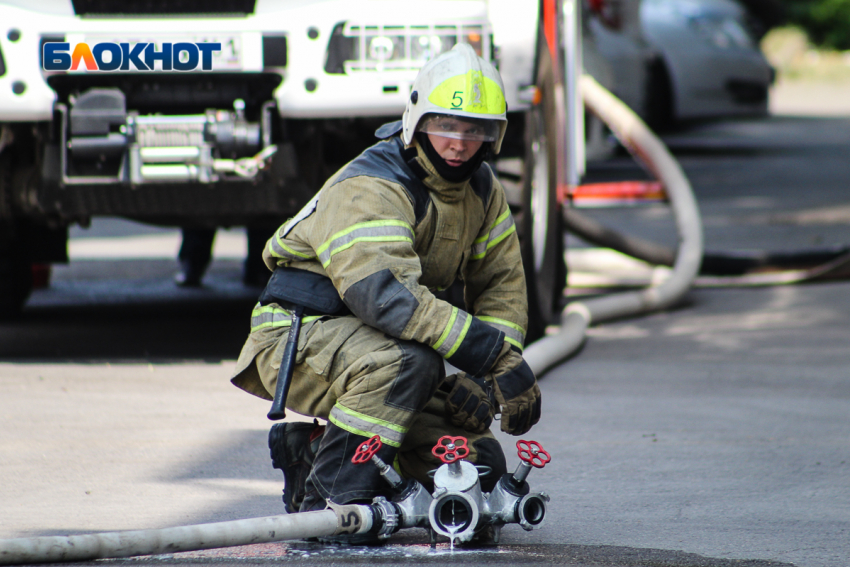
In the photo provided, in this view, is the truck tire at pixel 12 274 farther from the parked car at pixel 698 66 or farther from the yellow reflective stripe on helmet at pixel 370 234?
the parked car at pixel 698 66

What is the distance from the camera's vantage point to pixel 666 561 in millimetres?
2975

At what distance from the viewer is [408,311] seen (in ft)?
9.95

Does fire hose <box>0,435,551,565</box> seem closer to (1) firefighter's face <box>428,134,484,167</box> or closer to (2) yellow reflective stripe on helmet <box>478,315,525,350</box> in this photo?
(2) yellow reflective stripe on helmet <box>478,315,525,350</box>

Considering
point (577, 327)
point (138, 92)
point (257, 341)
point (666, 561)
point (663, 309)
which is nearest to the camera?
point (666, 561)

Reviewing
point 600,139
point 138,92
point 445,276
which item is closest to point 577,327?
point 138,92

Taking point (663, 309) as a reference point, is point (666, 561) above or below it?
above

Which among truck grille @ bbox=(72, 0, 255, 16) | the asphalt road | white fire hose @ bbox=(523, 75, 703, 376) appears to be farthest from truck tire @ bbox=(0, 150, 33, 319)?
white fire hose @ bbox=(523, 75, 703, 376)

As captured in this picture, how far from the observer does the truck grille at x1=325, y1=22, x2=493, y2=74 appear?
4.90 metres

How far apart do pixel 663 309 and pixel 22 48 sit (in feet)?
12.1

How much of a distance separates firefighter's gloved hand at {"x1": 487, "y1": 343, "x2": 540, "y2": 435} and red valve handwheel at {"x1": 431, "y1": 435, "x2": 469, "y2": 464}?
119mm

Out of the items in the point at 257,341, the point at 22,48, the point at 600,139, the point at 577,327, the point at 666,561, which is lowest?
the point at 600,139

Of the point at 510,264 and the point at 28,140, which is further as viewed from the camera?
the point at 28,140

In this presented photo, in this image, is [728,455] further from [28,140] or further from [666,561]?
[28,140]

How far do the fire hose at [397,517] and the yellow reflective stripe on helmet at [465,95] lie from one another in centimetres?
81
